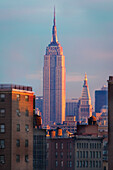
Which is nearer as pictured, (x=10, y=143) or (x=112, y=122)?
(x=10, y=143)

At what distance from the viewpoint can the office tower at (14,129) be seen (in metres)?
145

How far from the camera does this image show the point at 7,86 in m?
148

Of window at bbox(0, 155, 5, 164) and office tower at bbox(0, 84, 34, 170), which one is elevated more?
office tower at bbox(0, 84, 34, 170)

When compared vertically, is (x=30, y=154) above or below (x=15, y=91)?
below

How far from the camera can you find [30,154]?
150 m

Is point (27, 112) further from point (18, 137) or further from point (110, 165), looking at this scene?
point (110, 165)

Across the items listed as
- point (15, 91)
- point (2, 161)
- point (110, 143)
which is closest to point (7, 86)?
point (15, 91)

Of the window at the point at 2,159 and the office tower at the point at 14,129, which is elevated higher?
the office tower at the point at 14,129

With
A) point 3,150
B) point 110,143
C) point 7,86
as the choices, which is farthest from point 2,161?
point 110,143

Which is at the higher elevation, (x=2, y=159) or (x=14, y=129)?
(x=14, y=129)

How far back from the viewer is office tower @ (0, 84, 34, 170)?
144875 mm

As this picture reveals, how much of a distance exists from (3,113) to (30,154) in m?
8.73

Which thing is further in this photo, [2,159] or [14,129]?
[14,129]

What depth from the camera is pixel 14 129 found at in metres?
146
